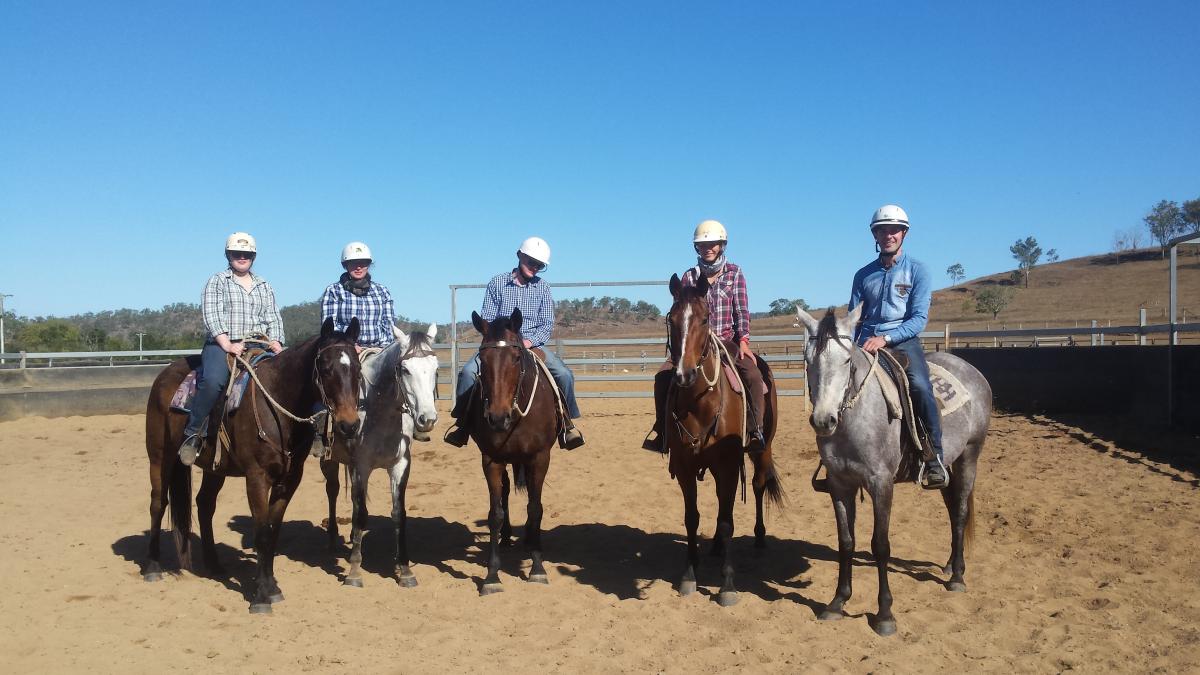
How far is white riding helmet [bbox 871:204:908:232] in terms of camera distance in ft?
18.3

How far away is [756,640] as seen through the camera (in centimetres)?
488

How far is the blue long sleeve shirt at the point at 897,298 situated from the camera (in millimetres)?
5414

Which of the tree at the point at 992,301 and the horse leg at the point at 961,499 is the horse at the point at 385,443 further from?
the tree at the point at 992,301

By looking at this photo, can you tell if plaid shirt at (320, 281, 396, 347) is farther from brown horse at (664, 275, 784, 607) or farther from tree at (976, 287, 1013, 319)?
tree at (976, 287, 1013, 319)

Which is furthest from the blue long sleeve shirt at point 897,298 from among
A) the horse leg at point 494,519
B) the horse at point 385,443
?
the horse at point 385,443

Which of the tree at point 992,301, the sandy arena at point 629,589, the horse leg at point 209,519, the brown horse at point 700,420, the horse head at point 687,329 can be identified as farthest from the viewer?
the tree at point 992,301

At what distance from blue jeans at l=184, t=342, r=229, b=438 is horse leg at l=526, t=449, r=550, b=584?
246 centimetres

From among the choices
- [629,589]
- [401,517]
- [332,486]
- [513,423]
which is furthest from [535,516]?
[332,486]

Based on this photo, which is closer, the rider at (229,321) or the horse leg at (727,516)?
the horse leg at (727,516)

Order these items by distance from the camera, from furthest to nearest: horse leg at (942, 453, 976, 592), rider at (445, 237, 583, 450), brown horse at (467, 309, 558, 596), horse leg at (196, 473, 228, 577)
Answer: rider at (445, 237, 583, 450), horse leg at (196, 473, 228, 577), horse leg at (942, 453, 976, 592), brown horse at (467, 309, 558, 596)

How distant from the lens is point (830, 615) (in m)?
5.19

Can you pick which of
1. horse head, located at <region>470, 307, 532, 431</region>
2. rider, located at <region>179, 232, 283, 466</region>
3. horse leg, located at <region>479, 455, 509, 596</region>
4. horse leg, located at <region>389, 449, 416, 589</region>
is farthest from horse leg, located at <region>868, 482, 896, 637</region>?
rider, located at <region>179, 232, 283, 466</region>

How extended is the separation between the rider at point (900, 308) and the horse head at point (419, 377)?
3127mm

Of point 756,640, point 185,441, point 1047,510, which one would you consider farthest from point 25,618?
point 1047,510
